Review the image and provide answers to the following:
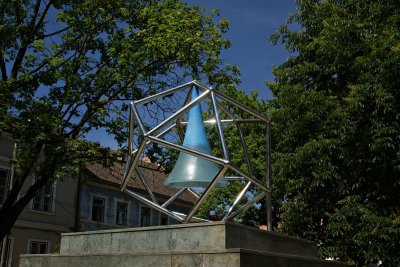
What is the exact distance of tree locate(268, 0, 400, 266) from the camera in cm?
1294

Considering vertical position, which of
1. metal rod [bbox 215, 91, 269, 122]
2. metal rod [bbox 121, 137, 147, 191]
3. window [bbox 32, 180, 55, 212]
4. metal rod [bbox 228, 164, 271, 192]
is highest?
window [bbox 32, 180, 55, 212]

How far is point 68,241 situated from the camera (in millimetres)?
9461

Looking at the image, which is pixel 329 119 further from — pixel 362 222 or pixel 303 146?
pixel 362 222

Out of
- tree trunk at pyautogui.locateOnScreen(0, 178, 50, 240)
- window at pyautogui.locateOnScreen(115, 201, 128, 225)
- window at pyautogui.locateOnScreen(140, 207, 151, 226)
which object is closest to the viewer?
tree trunk at pyautogui.locateOnScreen(0, 178, 50, 240)

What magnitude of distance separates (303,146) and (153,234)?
21.9ft

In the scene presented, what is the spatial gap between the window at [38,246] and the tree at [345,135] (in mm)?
15608

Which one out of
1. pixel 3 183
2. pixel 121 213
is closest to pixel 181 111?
pixel 3 183

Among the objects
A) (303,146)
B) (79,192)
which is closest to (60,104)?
(303,146)

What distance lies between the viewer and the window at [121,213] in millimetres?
33406

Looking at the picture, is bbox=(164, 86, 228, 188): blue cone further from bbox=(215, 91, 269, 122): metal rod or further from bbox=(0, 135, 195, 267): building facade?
bbox=(0, 135, 195, 267): building facade

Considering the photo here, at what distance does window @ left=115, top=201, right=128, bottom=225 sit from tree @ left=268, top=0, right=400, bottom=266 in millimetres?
19269

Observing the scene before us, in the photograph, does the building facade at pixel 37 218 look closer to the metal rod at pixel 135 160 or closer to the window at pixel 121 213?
the window at pixel 121 213

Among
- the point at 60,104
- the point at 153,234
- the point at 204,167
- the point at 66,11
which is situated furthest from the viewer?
the point at 66,11

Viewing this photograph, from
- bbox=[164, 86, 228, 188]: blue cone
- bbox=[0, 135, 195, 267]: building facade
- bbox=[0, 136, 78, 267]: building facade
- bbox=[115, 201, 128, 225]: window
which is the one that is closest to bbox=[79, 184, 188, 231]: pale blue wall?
bbox=[0, 135, 195, 267]: building facade
